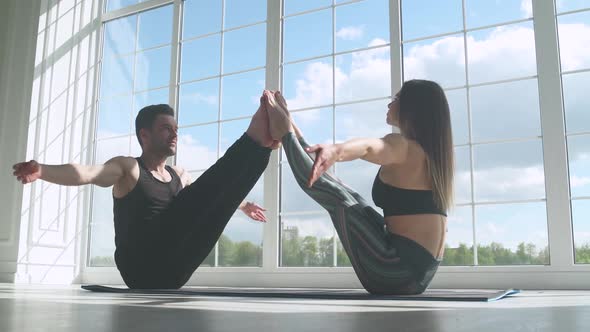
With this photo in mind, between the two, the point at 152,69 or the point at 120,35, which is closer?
the point at 152,69

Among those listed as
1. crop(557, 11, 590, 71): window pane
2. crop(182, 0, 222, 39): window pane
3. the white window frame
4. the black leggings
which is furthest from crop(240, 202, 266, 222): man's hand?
crop(182, 0, 222, 39): window pane

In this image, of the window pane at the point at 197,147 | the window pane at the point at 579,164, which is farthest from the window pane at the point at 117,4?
the window pane at the point at 579,164

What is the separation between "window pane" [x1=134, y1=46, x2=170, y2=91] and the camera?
4777 mm

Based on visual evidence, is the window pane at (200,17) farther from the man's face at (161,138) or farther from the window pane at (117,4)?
the man's face at (161,138)

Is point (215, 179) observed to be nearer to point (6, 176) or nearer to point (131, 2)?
point (6, 176)

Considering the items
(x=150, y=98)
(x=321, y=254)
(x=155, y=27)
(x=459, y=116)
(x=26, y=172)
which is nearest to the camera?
(x=26, y=172)

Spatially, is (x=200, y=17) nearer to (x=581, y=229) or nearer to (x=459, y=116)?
(x=459, y=116)

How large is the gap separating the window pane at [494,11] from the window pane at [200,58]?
195cm

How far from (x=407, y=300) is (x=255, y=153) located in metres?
0.74

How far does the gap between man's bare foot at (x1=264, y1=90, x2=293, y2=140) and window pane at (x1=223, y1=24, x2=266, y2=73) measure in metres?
2.21

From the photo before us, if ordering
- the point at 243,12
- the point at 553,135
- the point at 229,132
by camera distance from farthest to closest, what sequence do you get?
the point at 243,12 → the point at 229,132 → the point at 553,135

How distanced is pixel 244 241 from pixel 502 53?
2087 millimetres

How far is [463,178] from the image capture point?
10.9 feet

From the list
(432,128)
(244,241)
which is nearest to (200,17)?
(244,241)
